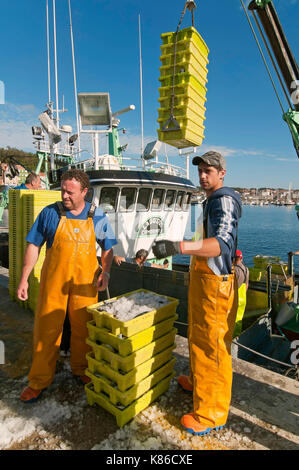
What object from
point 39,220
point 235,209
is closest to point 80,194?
point 39,220

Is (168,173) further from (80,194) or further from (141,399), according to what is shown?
(141,399)

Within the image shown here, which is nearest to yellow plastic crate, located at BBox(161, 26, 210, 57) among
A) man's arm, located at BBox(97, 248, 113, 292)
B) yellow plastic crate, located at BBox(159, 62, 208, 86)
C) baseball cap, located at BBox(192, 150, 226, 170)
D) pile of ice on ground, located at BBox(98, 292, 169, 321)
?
yellow plastic crate, located at BBox(159, 62, 208, 86)

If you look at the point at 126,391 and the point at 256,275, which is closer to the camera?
the point at 126,391

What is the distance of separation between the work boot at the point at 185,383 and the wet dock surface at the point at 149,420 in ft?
0.20

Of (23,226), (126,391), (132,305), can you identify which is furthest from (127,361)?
(23,226)

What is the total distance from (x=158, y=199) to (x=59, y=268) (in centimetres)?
790

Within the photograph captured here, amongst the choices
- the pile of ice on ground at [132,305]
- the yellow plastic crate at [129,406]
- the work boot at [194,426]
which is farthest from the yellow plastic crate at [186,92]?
the work boot at [194,426]

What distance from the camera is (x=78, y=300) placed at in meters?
2.65

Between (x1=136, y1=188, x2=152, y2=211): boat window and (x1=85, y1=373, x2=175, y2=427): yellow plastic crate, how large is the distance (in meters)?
7.27

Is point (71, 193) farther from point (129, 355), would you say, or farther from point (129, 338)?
point (129, 355)

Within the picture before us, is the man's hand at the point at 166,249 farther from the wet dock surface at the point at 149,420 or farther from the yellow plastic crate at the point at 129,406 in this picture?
the wet dock surface at the point at 149,420

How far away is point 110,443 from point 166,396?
76cm

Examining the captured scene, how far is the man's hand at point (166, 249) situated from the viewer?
6.09ft

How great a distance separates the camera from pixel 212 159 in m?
2.10
